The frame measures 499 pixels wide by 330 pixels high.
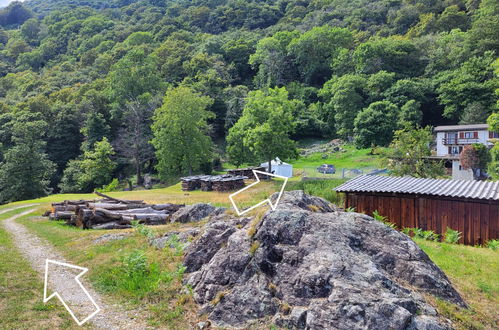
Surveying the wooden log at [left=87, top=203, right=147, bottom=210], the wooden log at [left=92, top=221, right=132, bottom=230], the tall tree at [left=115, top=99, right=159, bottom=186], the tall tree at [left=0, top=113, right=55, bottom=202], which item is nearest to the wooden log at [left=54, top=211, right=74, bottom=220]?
the wooden log at [left=87, top=203, right=147, bottom=210]

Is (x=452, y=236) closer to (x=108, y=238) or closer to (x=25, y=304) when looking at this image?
(x=108, y=238)

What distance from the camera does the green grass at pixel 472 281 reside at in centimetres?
709

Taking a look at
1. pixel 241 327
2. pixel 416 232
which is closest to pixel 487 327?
pixel 241 327

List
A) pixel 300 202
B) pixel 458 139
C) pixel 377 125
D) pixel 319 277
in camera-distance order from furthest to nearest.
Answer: pixel 377 125 → pixel 458 139 → pixel 300 202 → pixel 319 277

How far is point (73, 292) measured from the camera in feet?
31.3

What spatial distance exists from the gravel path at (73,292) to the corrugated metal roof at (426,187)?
1395 centimetres

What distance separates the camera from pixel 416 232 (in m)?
17.1

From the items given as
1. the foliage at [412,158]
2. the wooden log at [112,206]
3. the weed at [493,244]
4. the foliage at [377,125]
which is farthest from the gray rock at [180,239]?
the foliage at [377,125]

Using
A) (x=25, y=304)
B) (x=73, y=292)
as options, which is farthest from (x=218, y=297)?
(x=25, y=304)

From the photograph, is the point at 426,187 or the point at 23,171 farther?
the point at 23,171

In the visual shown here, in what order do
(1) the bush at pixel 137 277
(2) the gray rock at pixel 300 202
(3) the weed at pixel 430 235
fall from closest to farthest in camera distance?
(1) the bush at pixel 137 277 → (2) the gray rock at pixel 300 202 → (3) the weed at pixel 430 235

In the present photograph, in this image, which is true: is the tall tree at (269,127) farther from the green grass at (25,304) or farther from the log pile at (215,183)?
the green grass at (25,304)

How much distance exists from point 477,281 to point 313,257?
207 inches

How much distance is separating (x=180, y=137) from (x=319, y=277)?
4365 centimetres
